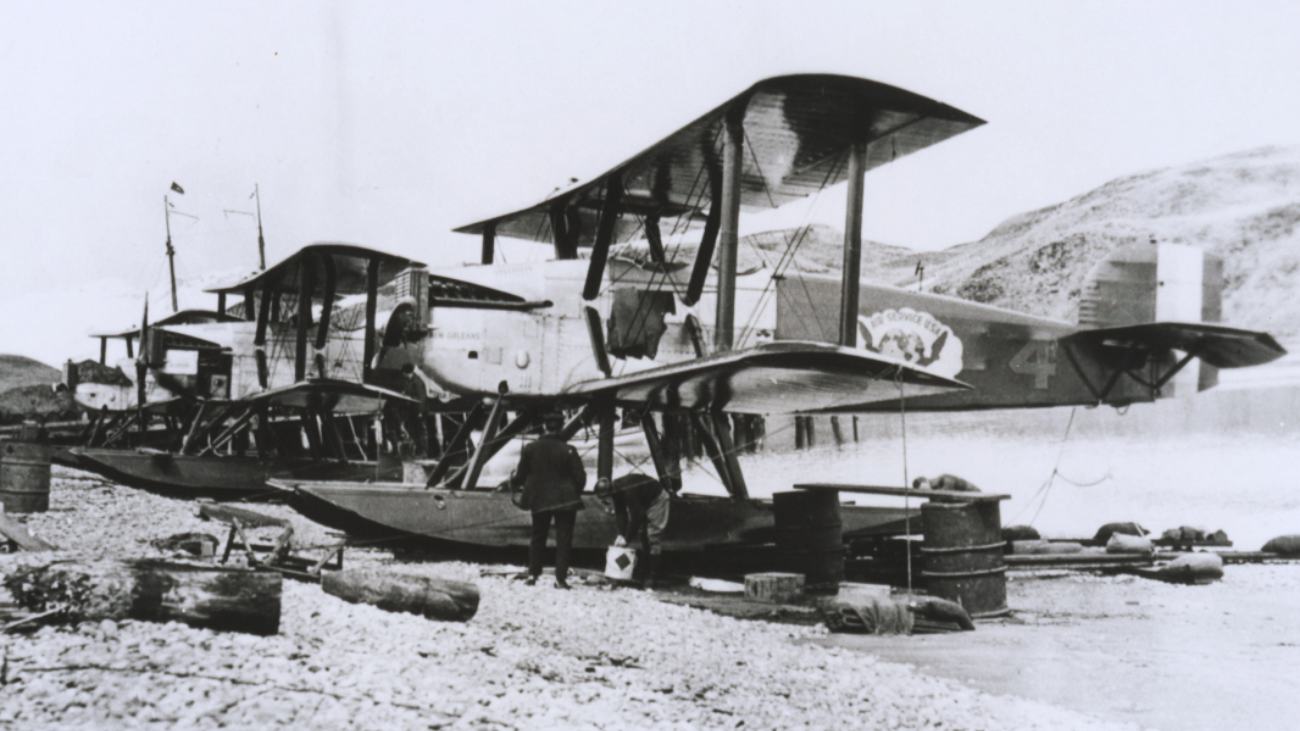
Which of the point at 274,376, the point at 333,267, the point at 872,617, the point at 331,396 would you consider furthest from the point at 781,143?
the point at 274,376

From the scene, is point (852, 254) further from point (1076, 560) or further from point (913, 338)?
point (913, 338)

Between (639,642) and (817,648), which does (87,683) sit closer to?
(639,642)

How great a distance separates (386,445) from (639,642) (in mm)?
12950

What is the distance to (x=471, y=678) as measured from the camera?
4.38 meters

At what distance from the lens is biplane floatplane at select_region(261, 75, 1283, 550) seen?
8773mm

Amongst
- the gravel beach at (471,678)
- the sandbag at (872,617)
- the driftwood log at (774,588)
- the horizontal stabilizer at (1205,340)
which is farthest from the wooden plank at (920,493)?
the horizontal stabilizer at (1205,340)

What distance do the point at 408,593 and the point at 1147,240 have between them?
11231 millimetres

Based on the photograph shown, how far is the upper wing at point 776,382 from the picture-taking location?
7730 mm

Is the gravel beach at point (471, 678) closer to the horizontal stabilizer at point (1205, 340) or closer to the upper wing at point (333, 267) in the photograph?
the horizontal stabilizer at point (1205, 340)

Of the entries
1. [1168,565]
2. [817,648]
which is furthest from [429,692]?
[1168,565]

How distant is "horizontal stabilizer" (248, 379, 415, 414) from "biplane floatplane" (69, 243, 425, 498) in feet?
0.07

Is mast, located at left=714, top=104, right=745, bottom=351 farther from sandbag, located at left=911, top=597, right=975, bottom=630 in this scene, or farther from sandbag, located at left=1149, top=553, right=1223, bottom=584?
sandbag, located at left=1149, top=553, right=1223, bottom=584

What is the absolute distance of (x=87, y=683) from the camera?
11.6 feet

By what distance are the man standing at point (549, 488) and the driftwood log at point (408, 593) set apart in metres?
2.70
